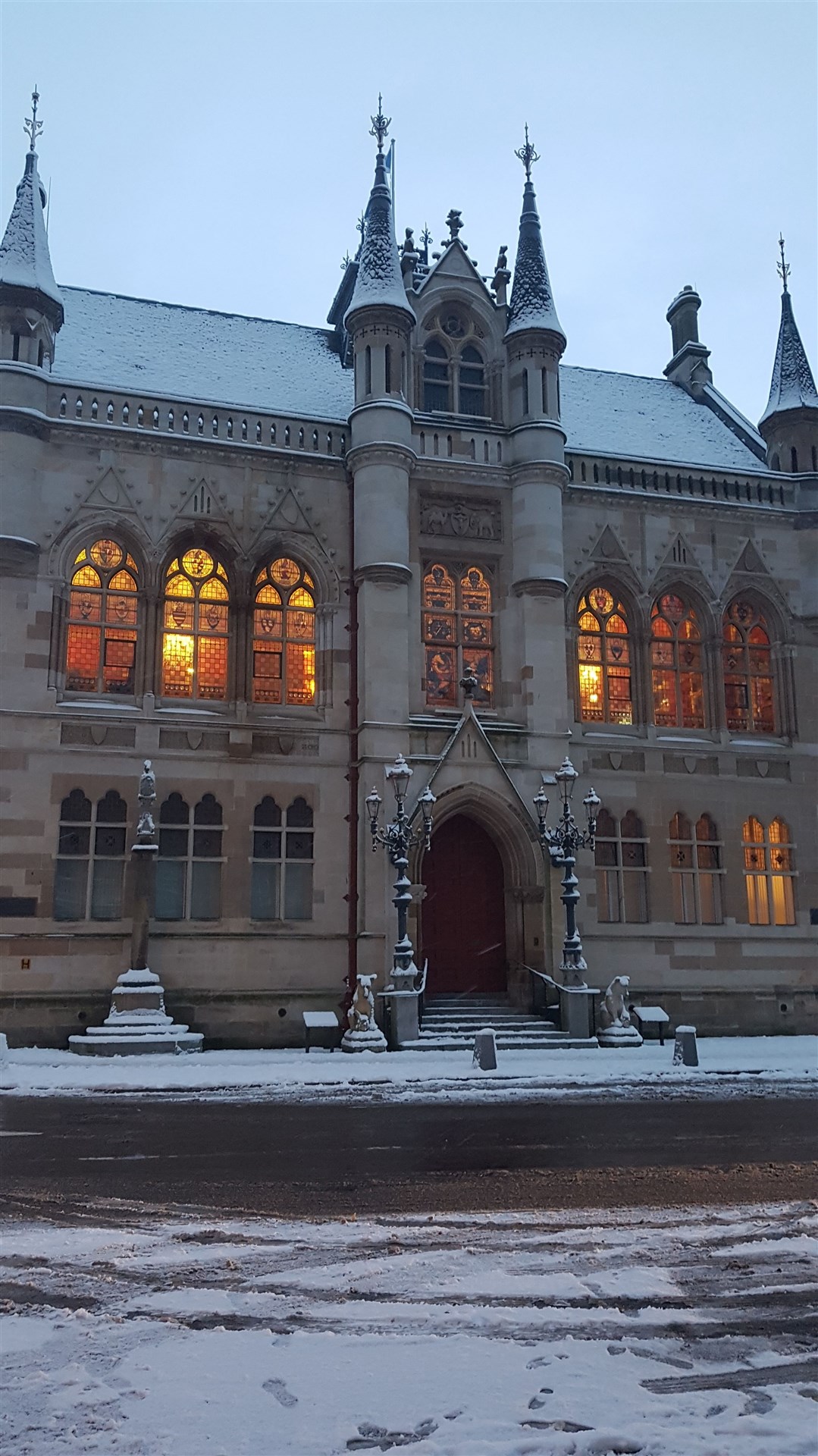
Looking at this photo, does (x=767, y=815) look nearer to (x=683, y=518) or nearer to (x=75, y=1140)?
(x=683, y=518)

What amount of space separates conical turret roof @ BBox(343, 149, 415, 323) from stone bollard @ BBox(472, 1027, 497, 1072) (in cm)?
1667

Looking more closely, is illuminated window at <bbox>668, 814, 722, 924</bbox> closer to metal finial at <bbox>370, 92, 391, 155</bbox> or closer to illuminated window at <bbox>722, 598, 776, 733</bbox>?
illuminated window at <bbox>722, 598, 776, 733</bbox>

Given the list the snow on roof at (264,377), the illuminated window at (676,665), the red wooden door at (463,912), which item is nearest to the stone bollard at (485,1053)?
the red wooden door at (463,912)

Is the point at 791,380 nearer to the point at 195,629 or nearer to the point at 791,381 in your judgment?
the point at 791,381

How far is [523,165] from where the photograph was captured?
97.6 feet

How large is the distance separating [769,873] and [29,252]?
73.1 ft

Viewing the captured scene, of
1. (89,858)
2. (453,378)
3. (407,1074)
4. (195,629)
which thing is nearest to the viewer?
(407,1074)

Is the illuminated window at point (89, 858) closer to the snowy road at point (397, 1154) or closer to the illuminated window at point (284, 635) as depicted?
the illuminated window at point (284, 635)

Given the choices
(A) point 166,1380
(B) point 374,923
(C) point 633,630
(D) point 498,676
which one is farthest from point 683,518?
(A) point 166,1380

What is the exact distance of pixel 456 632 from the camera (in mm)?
26328

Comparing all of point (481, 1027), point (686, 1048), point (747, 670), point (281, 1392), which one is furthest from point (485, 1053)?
point (281, 1392)

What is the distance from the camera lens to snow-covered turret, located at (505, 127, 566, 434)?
27.3 meters

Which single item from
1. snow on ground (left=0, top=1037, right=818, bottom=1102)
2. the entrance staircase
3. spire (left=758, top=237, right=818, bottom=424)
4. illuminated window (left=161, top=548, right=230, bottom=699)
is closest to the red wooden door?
the entrance staircase

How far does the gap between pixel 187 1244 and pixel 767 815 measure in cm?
2211
